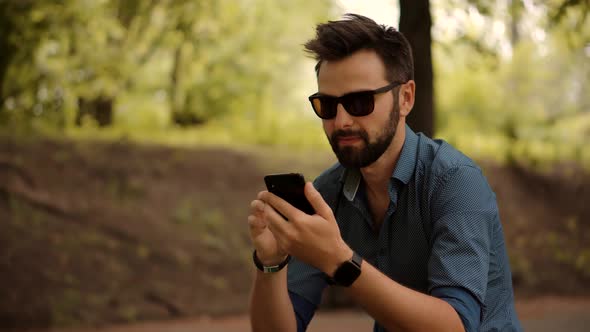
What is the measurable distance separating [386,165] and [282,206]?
67cm

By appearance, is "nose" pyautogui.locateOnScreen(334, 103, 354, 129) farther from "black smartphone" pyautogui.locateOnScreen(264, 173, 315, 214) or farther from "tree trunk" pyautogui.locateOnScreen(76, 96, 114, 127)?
"tree trunk" pyautogui.locateOnScreen(76, 96, 114, 127)

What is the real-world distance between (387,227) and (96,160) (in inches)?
286

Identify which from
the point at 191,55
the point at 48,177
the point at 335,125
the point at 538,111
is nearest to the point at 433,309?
the point at 335,125

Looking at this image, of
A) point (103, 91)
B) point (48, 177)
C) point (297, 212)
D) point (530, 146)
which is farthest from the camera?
point (530, 146)

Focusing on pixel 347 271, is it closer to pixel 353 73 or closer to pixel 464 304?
pixel 464 304

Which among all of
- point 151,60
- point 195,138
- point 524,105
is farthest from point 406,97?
point 524,105

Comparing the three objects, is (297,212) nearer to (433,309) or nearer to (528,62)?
(433,309)

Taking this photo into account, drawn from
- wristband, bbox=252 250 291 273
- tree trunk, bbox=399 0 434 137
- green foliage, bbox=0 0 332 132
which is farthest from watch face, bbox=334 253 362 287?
green foliage, bbox=0 0 332 132

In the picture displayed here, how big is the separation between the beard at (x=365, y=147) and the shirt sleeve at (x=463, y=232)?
0.82ft

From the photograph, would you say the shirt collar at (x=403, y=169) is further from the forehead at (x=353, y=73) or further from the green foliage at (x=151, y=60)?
the green foliage at (x=151, y=60)

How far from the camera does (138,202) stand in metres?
9.09

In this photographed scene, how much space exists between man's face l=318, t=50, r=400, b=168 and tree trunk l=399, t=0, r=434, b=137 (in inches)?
104

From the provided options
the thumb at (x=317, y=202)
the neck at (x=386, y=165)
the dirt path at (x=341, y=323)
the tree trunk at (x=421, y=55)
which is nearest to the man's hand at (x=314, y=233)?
the thumb at (x=317, y=202)

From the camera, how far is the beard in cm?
248
